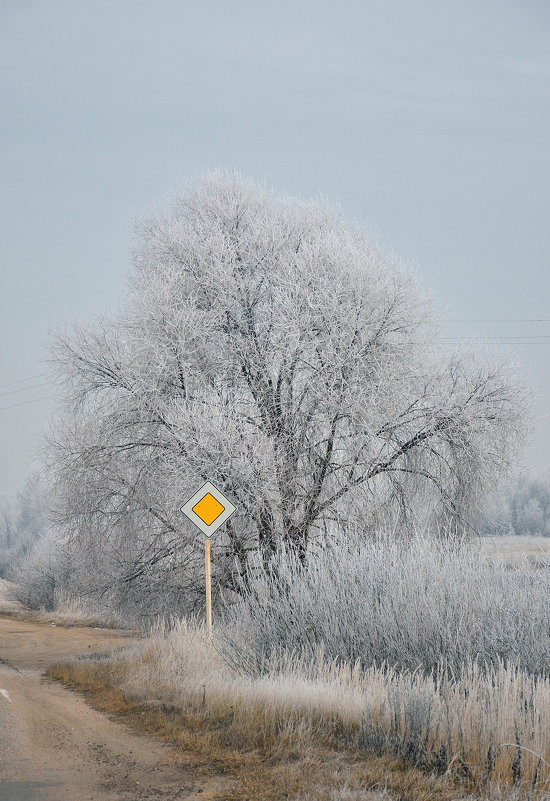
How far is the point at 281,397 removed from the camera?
60.8 ft

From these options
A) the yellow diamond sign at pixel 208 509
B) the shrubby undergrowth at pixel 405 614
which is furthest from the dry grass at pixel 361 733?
the yellow diamond sign at pixel 208 509

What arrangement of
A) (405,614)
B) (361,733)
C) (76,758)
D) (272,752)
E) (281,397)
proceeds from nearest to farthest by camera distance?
1. (272,752)
2. (361,733)
3. (76,758)
4. (405,614)
5. (281,397)

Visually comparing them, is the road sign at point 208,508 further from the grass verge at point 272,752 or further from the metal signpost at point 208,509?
the grass verge at point 272,752

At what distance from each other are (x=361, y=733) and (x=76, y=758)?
276cm

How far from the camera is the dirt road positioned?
21.6 feet

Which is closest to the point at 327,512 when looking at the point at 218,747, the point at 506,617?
the point at 506,617

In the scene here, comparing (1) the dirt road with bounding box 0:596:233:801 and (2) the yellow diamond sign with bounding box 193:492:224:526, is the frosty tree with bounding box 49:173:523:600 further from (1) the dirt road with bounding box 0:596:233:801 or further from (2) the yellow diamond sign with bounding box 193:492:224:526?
(1) the dirt road with bounding box 0:596:233:801

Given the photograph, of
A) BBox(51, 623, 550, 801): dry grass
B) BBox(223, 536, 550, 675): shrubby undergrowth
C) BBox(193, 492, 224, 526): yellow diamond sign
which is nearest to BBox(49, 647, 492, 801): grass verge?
BBox(51, 623, 550, 801): dry grass

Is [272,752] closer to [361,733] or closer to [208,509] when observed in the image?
[361,733]

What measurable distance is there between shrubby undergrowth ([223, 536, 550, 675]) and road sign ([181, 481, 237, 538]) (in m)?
1.42

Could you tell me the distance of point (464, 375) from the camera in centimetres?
1864

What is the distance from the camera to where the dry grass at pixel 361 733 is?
6.38m

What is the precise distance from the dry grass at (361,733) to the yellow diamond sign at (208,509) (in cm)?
389

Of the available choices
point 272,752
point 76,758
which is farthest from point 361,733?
point 76,758
